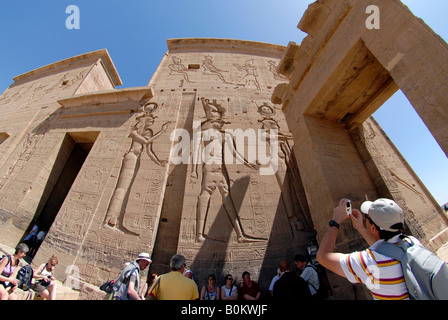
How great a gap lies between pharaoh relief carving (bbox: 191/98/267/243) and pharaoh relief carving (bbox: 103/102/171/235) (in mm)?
1258

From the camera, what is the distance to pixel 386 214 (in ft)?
3.20

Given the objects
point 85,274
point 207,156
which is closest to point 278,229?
point 207,156

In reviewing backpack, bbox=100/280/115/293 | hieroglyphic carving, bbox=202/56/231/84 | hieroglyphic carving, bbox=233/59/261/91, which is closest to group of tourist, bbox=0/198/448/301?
backpack, bbox=100/280/115/293

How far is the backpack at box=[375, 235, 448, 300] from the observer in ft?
2.31

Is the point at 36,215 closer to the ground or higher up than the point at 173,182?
closer to the ground

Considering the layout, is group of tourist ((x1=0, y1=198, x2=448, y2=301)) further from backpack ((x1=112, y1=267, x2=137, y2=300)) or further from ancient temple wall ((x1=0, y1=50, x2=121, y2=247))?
ancient temple wall ((x1=0, y1=50, x2=121, y2=247))

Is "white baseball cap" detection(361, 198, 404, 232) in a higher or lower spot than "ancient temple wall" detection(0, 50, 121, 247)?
lower

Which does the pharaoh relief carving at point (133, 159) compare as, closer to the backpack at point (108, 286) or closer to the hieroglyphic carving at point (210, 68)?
the backpack at point (108, 286)

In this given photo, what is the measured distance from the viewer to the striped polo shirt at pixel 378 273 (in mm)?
831

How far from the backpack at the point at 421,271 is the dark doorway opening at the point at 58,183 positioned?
7.36 metres

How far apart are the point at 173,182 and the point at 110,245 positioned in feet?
6.55

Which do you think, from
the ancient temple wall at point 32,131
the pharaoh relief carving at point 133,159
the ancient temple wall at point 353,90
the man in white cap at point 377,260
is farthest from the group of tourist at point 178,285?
the ancient temple wall at point 32,131
